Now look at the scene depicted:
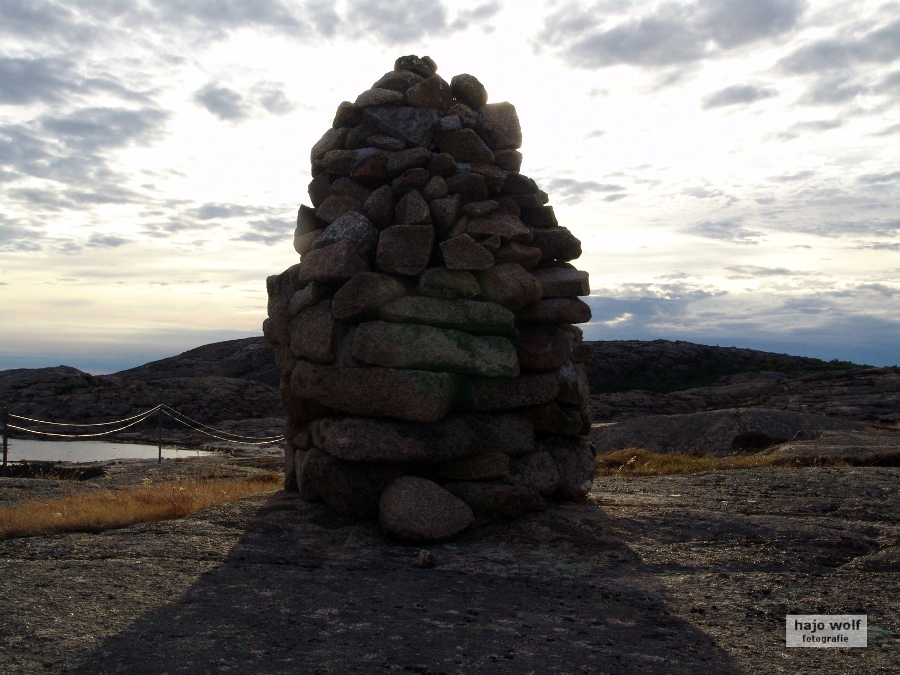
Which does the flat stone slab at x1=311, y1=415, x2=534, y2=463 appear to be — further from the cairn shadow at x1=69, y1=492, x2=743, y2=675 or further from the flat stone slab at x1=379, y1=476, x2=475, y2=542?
the cairn shadow at x1=69, y1=492, x2=743, y2=675

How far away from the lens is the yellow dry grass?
6801 millimetres

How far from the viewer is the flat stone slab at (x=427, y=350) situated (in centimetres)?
716

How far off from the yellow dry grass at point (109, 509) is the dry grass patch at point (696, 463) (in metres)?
6.94

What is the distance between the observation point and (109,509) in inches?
290

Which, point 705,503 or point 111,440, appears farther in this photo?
point 111,440

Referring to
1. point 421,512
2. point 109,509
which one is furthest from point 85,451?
point 421,512

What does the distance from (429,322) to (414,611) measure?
3178 mm

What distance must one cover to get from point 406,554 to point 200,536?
1.85 meters

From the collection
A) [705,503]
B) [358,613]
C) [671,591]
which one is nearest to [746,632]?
[671,591]

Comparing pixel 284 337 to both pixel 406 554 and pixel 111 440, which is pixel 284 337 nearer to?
pixel 406 554

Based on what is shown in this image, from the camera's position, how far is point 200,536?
660 centimetres

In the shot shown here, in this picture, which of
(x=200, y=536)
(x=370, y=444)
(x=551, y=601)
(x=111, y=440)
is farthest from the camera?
(x=111, y=440)

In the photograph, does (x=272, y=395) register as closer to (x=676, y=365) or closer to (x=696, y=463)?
(x=696, y=463)

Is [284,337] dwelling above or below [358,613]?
above
